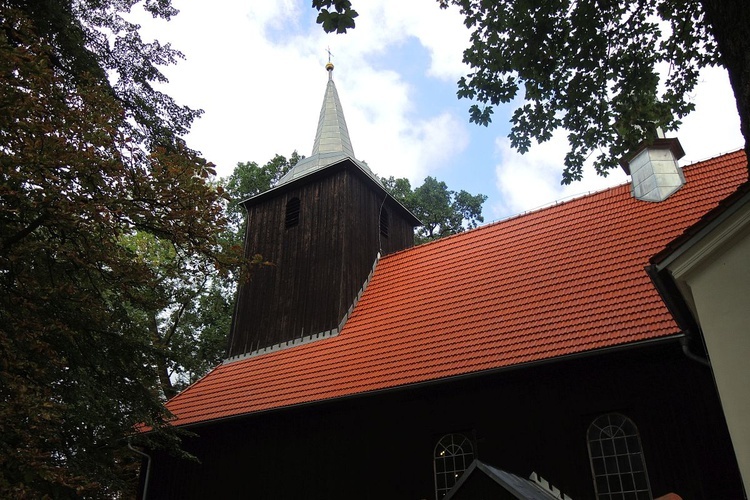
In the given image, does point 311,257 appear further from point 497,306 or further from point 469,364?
point 469,364

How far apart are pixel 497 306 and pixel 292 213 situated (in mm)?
6729

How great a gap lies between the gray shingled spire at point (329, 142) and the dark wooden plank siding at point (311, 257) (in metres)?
0.56

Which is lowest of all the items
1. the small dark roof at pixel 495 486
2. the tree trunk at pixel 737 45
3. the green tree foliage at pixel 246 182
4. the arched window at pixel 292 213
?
the small dark roof at pixel 495 486

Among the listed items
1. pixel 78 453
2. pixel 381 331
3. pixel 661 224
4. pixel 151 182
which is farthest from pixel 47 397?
pixel 661 224

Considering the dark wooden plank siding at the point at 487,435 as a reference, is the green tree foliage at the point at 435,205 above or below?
above

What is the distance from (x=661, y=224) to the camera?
1025cm

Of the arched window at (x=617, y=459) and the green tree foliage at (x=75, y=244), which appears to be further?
the arched window at (x=617, y=459)

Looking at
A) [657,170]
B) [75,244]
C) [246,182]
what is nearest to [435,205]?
[246,182]

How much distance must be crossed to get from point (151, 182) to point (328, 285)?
7133 mm

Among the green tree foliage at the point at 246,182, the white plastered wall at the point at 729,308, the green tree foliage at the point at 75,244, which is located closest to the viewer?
the white plastered wall at the point at 729,308

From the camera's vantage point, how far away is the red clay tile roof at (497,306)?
348 inches

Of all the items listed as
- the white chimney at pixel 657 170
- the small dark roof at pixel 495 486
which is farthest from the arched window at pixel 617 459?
the white chimney at pixel 657 170

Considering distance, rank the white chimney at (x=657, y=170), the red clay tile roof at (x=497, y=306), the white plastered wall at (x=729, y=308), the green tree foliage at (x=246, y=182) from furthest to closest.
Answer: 1. the green tree foliage at (x=246, y=182)
2. the white chimney at (x=657, y=170)
3. the red clay tile roof at (x=497, y=306)
4. the white plastered wall at (x=729, y=308)

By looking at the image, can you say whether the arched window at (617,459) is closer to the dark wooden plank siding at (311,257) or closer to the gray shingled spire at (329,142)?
the dark wooden plank siding at (311,257)
